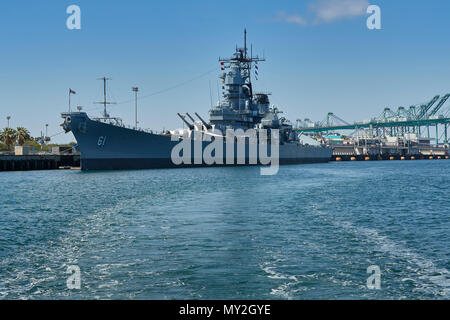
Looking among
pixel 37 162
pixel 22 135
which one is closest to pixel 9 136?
pixel 22 135

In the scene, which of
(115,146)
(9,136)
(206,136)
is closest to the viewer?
(115,146)

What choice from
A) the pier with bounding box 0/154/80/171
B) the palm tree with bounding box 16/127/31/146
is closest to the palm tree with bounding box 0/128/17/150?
the palm tree with bounding box 16/127/31/146

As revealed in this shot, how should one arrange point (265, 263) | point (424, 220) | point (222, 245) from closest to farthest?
point (265, 263) < point (222, 245) < point (424, 220)

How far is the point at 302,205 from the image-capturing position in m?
25.2

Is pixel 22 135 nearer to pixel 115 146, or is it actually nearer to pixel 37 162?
pixel 37 162

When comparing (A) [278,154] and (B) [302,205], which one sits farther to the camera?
(A) [278,154]

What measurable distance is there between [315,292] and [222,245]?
5232 mm

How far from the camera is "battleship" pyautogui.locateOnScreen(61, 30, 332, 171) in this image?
59000mm

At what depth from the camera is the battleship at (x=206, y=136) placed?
5900 cm

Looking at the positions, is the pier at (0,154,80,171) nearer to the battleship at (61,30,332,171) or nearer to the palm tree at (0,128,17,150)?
the battleship at (61,30,332,171)

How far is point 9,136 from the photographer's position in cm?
10325

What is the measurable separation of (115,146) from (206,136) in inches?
710
